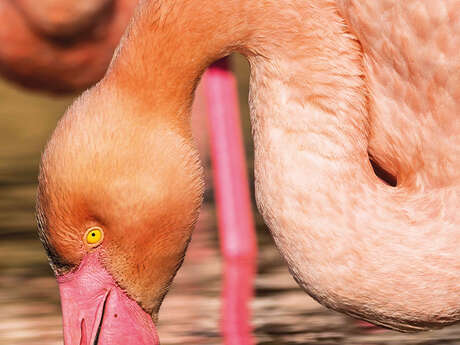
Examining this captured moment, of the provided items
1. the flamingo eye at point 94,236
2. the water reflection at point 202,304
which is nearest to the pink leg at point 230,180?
the water reflection at point 202,304

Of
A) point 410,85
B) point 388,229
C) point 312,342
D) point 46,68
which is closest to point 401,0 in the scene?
point 410,85

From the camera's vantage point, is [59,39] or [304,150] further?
[59,39]

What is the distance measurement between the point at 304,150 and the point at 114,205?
20.6 inches

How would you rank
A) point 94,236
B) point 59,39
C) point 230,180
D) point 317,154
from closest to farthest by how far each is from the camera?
point 317,154
point 94,236
point 230,180
point 59,39

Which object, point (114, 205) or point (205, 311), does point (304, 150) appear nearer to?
point (114, 205)

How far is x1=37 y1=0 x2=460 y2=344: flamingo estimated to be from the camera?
129 inches

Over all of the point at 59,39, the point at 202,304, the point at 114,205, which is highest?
the point at 59,39

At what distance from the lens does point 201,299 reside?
5.31 meters

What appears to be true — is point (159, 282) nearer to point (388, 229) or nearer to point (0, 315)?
point (388, 229)

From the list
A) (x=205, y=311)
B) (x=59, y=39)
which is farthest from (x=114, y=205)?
(x=59, y=39)

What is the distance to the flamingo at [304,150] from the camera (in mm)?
3285

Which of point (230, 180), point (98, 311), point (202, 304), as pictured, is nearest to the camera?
point (98, 311)

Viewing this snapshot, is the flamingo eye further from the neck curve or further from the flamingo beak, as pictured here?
A: the neck curve

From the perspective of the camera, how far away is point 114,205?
11.1ft
